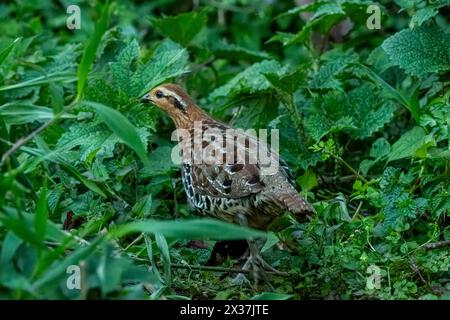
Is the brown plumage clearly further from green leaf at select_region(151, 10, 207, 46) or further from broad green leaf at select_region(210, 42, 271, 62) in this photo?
broad green leaf at select_region(210, 42, 271, 62)

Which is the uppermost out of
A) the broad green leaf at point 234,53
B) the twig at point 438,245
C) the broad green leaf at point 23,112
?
the broad green leaf at point 234,53

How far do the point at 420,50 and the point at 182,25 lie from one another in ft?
5.73

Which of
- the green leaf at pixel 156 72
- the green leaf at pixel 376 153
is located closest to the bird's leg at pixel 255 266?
the green leaf at pixel 376 153

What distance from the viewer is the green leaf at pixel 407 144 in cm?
568

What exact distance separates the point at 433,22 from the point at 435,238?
155cm

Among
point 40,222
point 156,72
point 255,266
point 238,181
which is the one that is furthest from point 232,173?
point 40,222

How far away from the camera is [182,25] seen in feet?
22.8

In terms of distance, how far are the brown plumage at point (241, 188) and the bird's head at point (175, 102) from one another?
261 millimetres

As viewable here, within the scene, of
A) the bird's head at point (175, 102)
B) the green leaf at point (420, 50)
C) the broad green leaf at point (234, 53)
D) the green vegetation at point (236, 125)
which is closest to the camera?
the green vegetation at point (236, 125)

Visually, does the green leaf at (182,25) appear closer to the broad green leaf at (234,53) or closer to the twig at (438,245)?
the broad green leaf at (234,53)

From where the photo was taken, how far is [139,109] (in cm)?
574

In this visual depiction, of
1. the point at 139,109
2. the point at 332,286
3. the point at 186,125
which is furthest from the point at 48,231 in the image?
the point at 186,125

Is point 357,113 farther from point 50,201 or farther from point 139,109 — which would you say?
point 50,201
